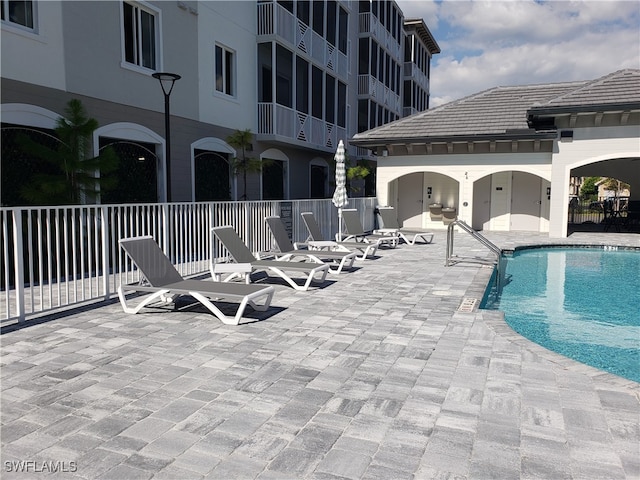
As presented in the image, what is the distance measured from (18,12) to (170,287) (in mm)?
6909

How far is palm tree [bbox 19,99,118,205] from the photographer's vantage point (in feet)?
28.5

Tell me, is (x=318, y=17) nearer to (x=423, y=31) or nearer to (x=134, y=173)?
(x=134, y=173)

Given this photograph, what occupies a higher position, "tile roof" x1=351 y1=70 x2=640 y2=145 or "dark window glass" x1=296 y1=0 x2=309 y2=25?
"dark window glass" x1=296 y1=0 x2=309 y2=25

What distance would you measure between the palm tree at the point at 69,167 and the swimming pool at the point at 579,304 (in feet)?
24.7

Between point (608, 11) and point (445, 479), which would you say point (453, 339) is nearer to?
point (445, 479)

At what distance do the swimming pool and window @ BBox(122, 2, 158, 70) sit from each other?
1006 cm

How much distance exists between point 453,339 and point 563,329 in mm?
2500

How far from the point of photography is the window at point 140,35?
11895mm

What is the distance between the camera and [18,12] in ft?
30.2

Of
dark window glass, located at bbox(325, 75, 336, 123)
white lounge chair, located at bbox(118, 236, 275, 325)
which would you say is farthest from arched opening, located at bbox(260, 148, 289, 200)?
white lounge chair, located at bbox(118, 236, 275, 325)

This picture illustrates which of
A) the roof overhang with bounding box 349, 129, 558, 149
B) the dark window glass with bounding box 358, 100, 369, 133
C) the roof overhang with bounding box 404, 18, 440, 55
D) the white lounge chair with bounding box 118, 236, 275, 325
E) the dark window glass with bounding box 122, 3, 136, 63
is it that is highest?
the roof overhang with bounding box 404, 18, 440, 55

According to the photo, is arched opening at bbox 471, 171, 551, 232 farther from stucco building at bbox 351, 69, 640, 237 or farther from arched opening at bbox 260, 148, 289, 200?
arched opening at bbox 260, 148, 289, 200

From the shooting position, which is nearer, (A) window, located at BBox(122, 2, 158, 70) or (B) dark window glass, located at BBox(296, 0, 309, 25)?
(A) window, located at BBox(122, 2, 158, 70)

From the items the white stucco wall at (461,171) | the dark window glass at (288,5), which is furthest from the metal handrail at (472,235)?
the dark window glass at (288,5)
